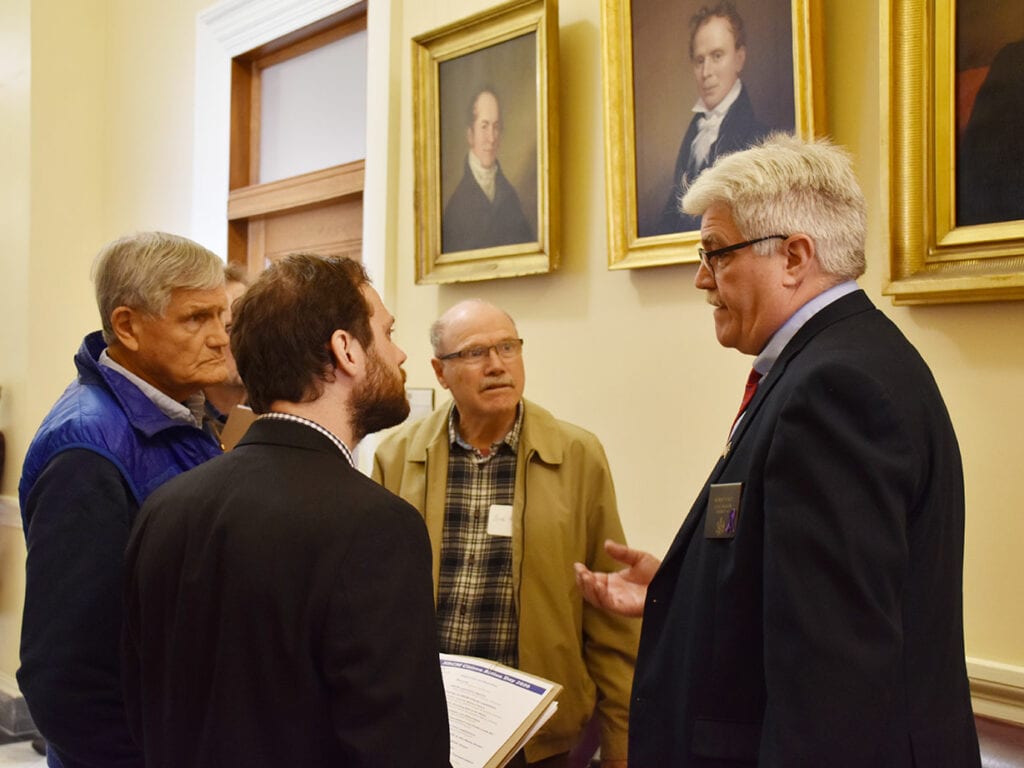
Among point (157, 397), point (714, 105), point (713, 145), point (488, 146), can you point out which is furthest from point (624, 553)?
point (488, 146)

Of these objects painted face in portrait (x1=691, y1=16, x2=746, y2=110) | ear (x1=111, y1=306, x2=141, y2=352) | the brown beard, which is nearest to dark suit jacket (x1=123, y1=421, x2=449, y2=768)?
the brown beard

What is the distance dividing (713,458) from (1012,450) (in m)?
0.90

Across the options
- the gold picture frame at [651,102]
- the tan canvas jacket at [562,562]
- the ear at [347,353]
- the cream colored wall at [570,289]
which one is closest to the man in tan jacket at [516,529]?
the tan canvas jacket at [562,562]

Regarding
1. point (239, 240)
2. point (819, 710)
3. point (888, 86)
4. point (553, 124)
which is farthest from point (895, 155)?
point (239, 240)

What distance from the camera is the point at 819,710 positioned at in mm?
1336

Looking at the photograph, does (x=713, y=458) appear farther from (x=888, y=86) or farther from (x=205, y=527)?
(x=205, y=527)

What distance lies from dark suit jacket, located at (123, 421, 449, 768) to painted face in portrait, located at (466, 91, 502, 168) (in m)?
2.41

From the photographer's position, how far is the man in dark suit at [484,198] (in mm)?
3465

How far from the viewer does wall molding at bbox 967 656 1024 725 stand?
86.2 inches

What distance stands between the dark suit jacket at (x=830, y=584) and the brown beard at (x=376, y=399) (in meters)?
0.58

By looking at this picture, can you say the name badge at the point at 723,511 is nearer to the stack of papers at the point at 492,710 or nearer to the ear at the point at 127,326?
the stack of papers at the point at 492,710

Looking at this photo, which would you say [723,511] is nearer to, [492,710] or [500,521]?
[492,710]

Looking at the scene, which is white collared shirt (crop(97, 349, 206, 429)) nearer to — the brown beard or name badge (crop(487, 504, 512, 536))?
the brown beard

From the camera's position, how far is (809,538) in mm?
1370
